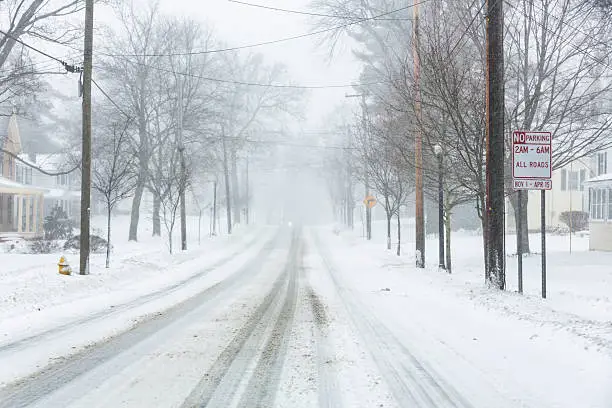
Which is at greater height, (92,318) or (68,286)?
(68,286)

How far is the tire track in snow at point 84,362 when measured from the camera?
5.32 meters

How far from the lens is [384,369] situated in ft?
20.7

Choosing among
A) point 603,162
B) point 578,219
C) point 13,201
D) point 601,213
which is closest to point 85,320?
point 601,213

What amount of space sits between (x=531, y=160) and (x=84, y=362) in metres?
8.21

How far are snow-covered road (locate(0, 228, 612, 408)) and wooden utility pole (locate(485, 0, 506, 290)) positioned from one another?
4.52 ft

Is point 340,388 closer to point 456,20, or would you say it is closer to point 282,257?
point 456,20

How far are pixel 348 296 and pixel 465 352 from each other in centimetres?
593

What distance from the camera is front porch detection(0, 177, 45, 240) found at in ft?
110

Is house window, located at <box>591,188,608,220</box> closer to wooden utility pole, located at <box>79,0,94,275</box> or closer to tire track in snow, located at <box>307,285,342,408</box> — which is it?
tire track in snow, located at <box>307,285,342,408</box>

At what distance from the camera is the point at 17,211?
3691 centimetres

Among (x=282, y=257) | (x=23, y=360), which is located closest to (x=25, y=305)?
(x=23, y=360)

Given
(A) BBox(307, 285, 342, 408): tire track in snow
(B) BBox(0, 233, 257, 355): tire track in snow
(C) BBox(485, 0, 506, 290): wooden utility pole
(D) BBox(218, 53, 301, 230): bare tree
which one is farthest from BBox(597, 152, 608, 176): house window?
(D) BBox(218, 53, 301, 230): bare tree

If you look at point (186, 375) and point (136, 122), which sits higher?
point (136, 122)

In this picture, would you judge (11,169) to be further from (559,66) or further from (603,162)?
(603,162)
